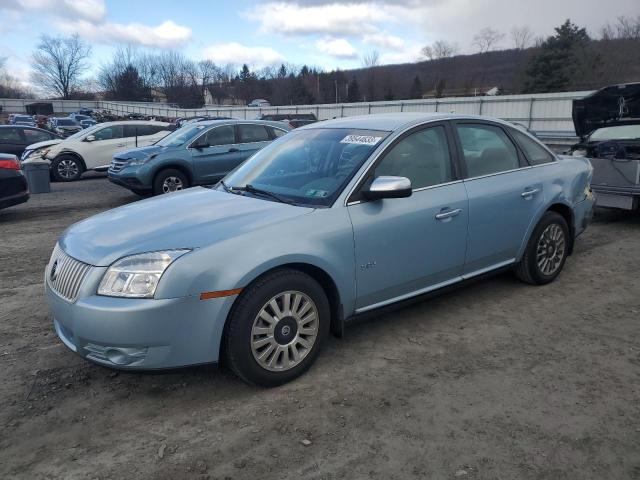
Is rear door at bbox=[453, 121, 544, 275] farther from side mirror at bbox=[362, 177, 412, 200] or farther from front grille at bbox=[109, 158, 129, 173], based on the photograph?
front grille at bbox=[109, 158, 129, 173]

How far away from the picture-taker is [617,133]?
27.8ft

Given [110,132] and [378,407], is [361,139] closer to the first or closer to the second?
[378,407]

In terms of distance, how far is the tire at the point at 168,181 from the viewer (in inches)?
398

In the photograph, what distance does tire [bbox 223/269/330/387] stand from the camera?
9.93 feet

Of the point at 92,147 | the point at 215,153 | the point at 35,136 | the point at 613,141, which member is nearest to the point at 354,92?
the point at 35,136

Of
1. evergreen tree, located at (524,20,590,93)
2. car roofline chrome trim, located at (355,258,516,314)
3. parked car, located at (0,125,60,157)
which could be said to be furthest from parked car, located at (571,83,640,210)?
evergreen tree, located at (524,20,590,93)

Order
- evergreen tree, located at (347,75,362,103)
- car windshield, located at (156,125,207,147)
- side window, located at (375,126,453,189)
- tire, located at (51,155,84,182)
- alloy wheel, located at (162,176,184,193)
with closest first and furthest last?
side window, located at (375,126,453,189) → alloy wheel, located at (162,176,184,193) → car windshield, located at (156,125,207,147) → tire, located at (51,155,84,182) → evergreen tree, located at (347,75,362,103)

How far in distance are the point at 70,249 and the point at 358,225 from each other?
6.21 ft

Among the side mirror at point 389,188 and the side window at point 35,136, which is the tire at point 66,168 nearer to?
the side window at point 35,136

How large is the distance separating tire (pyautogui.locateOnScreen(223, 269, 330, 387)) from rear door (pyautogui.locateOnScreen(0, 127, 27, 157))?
15524mm

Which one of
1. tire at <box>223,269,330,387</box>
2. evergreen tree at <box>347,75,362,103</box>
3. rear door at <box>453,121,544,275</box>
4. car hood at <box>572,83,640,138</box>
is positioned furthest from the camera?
evergreen tree at <box>347,75,362,103</box>

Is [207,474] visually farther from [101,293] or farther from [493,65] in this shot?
[493,65]

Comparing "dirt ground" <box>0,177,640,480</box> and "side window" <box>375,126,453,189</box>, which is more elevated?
"side window" <box>375,126,453,189</box>

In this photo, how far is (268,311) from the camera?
3.15 m
